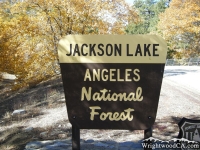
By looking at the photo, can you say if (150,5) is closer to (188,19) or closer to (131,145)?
(188,19)

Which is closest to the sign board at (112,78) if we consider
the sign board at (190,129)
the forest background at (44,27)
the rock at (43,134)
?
the sign board at (190,129)

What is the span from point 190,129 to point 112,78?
1.54 meters

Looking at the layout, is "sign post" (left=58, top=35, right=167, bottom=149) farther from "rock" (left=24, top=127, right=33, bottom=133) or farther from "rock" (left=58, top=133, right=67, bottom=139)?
"rock" (left=24, top=127, right=33, bottom=133)

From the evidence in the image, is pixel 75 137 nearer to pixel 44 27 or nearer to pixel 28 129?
pixel 28 129

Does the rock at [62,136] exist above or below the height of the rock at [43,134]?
above

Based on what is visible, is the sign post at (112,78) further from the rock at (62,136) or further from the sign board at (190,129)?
the rock at (62,136)

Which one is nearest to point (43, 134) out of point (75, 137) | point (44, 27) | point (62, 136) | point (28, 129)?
point (62, 136)

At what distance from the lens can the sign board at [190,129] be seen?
341 cm

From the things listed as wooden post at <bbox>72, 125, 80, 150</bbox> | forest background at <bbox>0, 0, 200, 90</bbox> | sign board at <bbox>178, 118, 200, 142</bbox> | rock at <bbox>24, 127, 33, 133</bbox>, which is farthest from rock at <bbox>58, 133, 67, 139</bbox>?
forest background at <bbox>0, 0, 200, 90</bbox>

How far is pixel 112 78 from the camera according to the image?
108 inches

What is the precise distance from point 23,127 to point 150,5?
60.9 m

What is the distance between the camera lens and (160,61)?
2.64m

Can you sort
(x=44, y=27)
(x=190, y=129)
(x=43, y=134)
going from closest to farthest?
(x=190, y=129), (x=43, y=134), (x=44, y=27)

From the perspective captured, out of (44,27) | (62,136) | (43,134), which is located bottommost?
(43,134)
